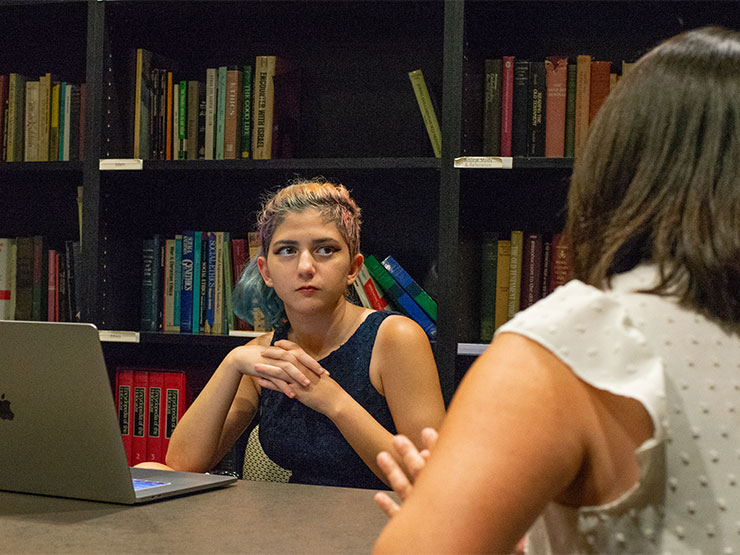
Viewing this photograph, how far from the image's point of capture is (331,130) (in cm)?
253

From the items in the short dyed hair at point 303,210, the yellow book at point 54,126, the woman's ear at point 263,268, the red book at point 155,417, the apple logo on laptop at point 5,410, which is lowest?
the red book at point 155,417

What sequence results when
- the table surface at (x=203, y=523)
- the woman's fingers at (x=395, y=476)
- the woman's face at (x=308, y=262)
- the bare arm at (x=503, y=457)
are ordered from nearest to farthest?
the bare arm at (x=503, y=457)
the woman's fingers at (x=395, y=476)
the table surface at (x=203, y=523)
the woman's face at (x=308, y=262)

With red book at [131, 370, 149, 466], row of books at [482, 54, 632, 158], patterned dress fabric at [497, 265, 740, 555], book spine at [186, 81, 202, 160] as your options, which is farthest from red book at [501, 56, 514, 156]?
patterned dress fabric at [497, 265, 740, 555]

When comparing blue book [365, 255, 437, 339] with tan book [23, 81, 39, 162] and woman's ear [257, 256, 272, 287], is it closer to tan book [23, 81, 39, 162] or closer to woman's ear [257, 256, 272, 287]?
woman's ear [257, 256, 272, 287]

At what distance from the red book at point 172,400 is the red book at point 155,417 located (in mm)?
13

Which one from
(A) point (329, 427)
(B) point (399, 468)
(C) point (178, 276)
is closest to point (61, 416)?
(B) point (399, 468)

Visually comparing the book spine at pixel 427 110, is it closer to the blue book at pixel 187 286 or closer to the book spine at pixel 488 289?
the book spine at pixel 488 289

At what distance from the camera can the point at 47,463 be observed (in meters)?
1.13

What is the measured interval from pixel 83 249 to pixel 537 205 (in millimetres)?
1336

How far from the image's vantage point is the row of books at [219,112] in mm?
2307

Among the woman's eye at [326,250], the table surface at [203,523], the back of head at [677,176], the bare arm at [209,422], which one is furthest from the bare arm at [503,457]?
the woman's eye at [326,250]

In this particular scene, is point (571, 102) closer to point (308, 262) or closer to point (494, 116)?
point (494, 116)

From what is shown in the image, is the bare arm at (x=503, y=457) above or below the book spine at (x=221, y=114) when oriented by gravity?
below

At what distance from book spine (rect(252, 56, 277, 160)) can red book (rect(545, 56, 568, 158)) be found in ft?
2.55
